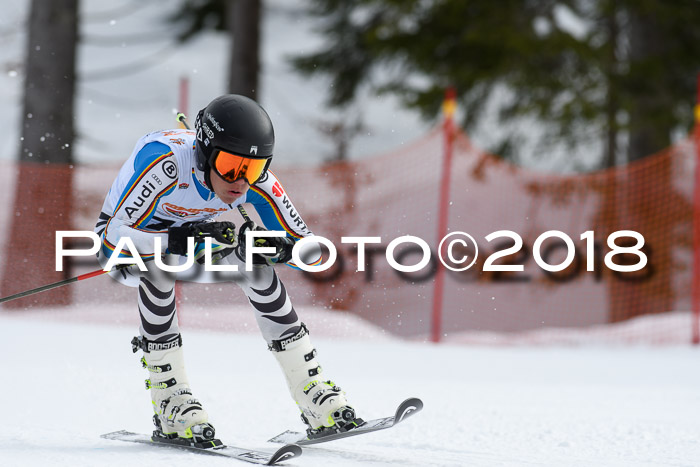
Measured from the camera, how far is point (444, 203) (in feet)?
27.6

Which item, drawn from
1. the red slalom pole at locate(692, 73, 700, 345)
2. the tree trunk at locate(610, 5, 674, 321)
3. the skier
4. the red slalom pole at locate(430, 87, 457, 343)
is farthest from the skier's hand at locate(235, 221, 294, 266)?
the tree trunk at locate(610, 5, 674, 321)

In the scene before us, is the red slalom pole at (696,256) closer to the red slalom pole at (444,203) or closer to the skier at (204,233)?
the red slalom pole at (444,203)

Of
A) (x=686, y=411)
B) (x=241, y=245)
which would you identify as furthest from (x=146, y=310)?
(x=686, y=411)

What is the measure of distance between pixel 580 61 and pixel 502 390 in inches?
334

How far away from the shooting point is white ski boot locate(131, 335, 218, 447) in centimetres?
370

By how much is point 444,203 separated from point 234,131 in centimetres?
530

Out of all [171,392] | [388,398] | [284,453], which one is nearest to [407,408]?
[284,453]

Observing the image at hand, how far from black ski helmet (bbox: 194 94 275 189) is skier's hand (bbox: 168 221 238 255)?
0.67 feet

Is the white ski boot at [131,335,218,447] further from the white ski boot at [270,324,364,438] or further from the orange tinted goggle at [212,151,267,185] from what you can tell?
the orange tinted goggle at [212,151,267,185]

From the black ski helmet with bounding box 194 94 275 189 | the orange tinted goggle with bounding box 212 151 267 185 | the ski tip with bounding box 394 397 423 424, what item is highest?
the black ski helmet with bounding box 194 94 275 189

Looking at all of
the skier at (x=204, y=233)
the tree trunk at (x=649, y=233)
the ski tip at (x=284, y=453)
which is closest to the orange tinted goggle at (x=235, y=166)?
the skier at (x=204, y=233)

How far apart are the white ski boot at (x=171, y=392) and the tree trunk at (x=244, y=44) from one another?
8.56 m

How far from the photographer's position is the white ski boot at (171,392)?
370 centimetres

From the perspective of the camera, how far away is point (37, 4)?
10.9m
